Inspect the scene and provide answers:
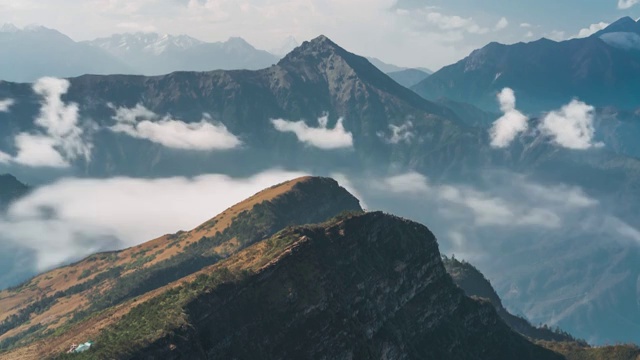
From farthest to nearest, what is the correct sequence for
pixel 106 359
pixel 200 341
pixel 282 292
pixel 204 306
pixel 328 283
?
pixel 328 283 → pixel 282 292 → pixel 204 306 → pixel 200 341 → pixel 106 359

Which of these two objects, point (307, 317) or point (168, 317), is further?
point (307, 317)

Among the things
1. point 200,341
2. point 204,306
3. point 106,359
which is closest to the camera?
point 106,359

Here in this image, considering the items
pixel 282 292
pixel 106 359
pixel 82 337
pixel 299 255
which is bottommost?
pixel 106 359

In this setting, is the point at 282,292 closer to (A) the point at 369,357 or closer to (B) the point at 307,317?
(B) the point at 307,317

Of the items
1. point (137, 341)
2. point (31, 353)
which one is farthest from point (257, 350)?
point (31, 353)

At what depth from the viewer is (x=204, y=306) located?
171625mm

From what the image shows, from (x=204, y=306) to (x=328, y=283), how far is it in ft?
144

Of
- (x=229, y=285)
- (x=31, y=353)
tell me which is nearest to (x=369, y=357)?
(x=229, y=285)

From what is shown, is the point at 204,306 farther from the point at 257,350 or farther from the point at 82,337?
the point at 82,337

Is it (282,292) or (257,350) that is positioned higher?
(282,292)

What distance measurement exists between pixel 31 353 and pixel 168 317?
4659cm

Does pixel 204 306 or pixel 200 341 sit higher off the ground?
pixel 204 306

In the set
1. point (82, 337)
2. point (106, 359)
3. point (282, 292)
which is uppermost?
point (282, 292)

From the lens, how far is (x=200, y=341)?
160750mm
